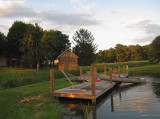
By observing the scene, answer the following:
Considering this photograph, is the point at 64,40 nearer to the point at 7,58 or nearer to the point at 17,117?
the point at 7,58

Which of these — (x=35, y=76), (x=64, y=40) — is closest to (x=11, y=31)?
(x=64, y=40)

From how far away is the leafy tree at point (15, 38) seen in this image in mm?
42359

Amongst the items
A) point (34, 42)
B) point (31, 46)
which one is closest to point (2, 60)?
point (31, 46)

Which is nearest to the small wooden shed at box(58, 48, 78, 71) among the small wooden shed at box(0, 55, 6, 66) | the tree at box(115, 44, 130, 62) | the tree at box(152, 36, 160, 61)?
the small wooden shed at box(0, 55, 6, 66)

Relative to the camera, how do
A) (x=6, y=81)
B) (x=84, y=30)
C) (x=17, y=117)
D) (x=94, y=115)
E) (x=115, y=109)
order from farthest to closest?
(x=84, y=30)
(x=6, y=81)
(x=115, y=109)
(x=94, y=115)
(x=17, y=117)

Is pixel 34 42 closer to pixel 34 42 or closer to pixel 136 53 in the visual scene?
pixel 34 42

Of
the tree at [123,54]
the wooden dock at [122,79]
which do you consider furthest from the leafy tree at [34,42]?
the tree at [123,54]

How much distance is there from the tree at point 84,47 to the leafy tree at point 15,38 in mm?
17970

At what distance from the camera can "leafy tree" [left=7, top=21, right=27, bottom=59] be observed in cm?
4236

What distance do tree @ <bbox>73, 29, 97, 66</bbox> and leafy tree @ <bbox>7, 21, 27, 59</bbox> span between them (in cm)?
1797

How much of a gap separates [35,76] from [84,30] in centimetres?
4001

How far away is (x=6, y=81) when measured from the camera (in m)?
15.6

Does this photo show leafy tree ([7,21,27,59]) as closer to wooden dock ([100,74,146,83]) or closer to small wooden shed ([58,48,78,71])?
small wooden shed ([58,48,78,71])

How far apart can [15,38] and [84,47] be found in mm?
21196
